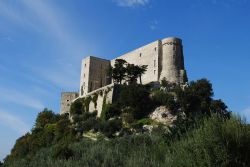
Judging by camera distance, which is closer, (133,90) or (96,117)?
(133,90)

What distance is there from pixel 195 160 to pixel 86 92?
47.7 metres

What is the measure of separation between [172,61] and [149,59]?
3.95 m

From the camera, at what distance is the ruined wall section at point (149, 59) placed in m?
52.9

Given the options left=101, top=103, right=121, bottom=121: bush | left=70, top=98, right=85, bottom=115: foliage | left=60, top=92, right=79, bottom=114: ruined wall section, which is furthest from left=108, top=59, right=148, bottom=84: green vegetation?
left=60, top=92, right=79, bottom=114: ruined wall section

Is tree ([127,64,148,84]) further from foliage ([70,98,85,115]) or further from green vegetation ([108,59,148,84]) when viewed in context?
foliage ([70,98,85,115])

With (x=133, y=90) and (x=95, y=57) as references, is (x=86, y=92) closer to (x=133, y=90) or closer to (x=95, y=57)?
(x=95, y=57)

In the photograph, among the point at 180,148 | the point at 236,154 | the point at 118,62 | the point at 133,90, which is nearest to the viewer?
the point at 236,154

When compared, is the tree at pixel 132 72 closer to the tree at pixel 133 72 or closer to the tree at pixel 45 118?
the tree at pixel 133 72

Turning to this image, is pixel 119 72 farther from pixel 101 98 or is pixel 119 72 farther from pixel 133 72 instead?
pixel 101 98

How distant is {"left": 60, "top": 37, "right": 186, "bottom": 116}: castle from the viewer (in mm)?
50447

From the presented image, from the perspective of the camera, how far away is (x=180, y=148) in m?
11.2

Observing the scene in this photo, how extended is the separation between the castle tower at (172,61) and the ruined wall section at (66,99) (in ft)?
53.7

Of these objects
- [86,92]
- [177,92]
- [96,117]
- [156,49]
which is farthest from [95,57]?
[177,92]

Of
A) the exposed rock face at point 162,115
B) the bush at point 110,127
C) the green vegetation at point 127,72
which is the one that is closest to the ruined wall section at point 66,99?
the green vegetation at point 127,72
